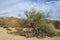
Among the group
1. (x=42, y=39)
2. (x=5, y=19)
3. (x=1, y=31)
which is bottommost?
(x=42, y=39)

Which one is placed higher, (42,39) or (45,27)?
(45,27)

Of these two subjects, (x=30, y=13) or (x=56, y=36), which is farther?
(x=30, y=13)

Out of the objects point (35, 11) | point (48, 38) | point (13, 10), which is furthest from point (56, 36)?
point (13, 10)

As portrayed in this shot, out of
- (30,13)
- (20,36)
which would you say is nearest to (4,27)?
(20,36)

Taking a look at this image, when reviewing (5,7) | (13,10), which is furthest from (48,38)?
(5,7)

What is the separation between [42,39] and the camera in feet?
10.3

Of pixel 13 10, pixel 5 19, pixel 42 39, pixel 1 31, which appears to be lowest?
pixel 42 39

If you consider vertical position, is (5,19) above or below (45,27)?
above

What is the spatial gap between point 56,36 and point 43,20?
0.50 metres

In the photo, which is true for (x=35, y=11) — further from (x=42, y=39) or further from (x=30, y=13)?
(x=42, y=39)

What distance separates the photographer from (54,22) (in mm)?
3203

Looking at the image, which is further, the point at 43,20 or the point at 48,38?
the point at 43,20

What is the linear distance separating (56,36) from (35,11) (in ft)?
2.50

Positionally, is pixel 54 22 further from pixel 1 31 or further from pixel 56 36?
pixel 1 31
